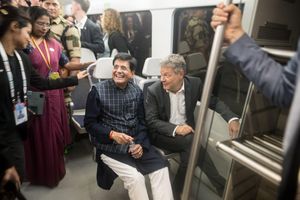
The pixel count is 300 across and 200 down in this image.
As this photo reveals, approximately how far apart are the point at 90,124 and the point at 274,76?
1.67m

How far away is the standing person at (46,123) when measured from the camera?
2236 mm

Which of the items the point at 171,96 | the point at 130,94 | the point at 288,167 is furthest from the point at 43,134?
the point at 288,167

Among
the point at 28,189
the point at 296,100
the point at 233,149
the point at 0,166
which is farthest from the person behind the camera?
the point at 28,189

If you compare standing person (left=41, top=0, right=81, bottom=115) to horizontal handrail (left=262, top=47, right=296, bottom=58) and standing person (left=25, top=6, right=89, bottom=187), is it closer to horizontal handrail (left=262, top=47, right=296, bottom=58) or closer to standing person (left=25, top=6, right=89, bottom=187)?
standing person (left=25, top=6, right=89, bottom=187)

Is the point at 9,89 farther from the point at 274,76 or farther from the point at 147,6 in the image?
the point at 147,6

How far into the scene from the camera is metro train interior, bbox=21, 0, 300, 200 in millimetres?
1170

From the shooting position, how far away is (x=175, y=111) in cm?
242

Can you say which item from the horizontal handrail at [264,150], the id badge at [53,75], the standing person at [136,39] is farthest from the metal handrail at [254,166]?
the standing person at [136,39]

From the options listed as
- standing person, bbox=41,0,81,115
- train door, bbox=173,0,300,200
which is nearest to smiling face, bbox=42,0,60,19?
standing person, bbox=41,0,81,115

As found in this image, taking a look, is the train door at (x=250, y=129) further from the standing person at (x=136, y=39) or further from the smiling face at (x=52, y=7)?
the standing person at (x=136, y=39)

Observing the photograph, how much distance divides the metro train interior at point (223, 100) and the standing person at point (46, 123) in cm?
18

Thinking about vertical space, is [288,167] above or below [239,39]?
below

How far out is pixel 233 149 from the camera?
3.45ft

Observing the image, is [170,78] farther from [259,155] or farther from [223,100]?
[259,155]
